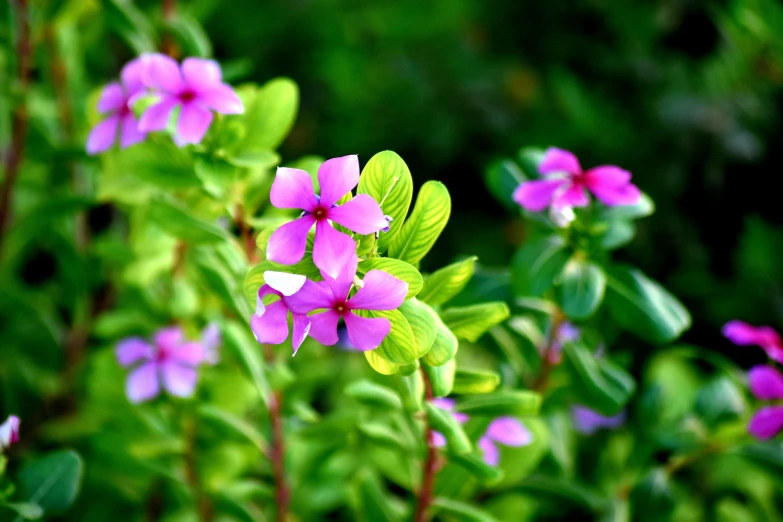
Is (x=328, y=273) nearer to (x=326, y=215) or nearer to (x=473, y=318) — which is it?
(x=326, y=215)

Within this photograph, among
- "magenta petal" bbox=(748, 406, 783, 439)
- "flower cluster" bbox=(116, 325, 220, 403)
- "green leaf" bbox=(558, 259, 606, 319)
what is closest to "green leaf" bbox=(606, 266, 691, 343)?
"green leaf" bbox=(558, 259, 606, 319)

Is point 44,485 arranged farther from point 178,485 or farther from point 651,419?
point 651,419

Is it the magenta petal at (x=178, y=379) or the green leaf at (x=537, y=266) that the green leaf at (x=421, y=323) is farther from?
the magenta petal at (x=178, y=379)

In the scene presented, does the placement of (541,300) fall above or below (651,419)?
above

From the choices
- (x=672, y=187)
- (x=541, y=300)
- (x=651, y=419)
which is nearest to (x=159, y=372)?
(x=541, y=300)

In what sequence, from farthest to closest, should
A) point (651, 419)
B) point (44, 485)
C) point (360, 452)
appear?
point (360, 452)
point (651, 419)
point (44, 485)

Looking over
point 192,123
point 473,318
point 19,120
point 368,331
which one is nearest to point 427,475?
point 473,318

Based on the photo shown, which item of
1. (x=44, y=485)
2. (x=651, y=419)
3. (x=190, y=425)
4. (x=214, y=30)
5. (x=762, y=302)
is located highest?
(x=214, y=30)
